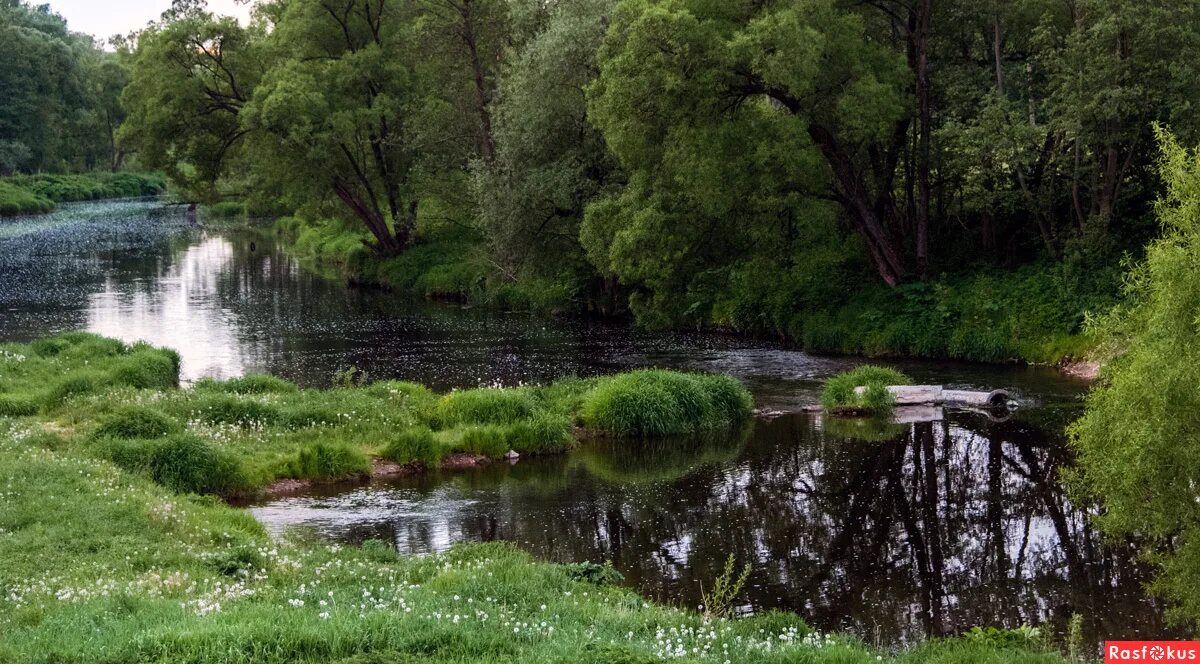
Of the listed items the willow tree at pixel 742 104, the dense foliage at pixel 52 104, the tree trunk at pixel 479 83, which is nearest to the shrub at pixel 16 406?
the willow tree at pixel 742 104

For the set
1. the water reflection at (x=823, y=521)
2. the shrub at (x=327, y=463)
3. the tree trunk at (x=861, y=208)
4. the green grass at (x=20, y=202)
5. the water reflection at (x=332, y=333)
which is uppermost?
the green grass at (x=20, y=202)

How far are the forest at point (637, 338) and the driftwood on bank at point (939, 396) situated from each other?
604 mm

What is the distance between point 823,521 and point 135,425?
12011mm

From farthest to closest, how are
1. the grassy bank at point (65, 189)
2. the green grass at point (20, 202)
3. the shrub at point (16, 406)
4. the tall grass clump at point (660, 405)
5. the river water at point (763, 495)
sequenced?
the grassy bank at point (65, 189), the green grass at point (20, 202), the tall grass clump at point (660, 405), the shrub at point (16, 406), the river water at point (763, 495)

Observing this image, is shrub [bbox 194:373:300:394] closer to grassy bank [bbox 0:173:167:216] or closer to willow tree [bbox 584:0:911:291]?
willow tree [bbox 584:0:911:291]

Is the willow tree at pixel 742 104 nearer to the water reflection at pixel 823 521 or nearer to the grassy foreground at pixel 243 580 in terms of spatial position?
the water reflection at pixel 823 521

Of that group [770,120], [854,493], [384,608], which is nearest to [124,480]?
[384,608]

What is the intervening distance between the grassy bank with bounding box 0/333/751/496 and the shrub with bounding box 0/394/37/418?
3 centimetres

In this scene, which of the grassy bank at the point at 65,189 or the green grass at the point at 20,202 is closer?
the green grass at the point at 20,202

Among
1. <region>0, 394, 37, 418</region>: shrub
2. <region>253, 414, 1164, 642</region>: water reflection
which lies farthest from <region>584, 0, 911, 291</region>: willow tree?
<region>0, 394, 37, 418</region>: shrub

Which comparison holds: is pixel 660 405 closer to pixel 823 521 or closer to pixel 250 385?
pixel 823 521

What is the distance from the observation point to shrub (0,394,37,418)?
22.7m

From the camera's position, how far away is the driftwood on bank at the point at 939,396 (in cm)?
2619

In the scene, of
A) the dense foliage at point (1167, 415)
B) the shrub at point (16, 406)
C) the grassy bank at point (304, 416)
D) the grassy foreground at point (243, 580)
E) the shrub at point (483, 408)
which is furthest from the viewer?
the shrub at point (483, 408)
